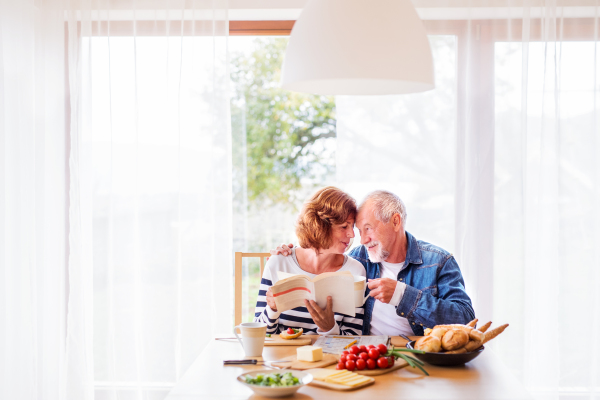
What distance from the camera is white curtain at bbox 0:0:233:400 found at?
260cm

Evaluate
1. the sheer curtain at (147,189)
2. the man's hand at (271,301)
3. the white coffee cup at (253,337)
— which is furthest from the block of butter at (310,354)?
the sheer curtain at (147,189)

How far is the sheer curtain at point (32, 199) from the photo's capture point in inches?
96.4

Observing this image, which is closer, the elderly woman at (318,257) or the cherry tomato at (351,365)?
the cherry tomato at (351,365)

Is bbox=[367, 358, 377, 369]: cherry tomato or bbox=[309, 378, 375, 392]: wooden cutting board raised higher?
bbox=[367, 358, 377, 369]: cherry tomato

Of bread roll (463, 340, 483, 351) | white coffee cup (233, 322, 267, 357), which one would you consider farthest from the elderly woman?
bread roll (463, 340, 483, 351)

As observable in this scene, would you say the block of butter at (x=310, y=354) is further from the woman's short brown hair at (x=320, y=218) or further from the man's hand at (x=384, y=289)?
the woman's short brown hair at (x=320, y=218)

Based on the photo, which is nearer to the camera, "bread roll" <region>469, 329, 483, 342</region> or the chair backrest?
"bread roll" <region>469, 329, 483, 342</region>

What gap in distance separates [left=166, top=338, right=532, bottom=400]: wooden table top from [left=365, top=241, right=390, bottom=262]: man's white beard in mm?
642

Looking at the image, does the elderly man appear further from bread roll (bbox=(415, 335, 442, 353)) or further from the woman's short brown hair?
bread roll (bbox=(415, 335, 442, 353))

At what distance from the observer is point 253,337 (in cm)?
158

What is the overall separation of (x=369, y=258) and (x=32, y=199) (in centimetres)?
163

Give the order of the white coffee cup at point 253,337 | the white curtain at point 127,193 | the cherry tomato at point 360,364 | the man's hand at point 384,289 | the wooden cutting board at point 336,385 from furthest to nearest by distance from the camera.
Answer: the white curtain at point 127,193, the man's hand at point 384,289, the white coffee cup at point 253,337, the cherry tomato at point 360,364, the wooden cutting board at point 336,385

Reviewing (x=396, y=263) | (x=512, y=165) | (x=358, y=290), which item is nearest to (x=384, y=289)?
(x=358, y=290)

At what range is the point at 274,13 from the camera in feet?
8.75
